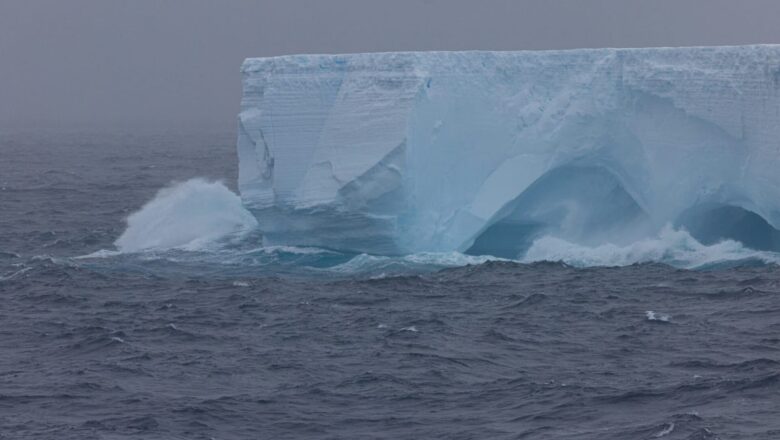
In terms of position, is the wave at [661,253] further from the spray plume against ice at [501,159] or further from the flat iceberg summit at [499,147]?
the flat iceberg summit at [499,147]

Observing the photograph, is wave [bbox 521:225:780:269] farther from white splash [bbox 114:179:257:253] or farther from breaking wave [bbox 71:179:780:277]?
white splash [bbox 114:179:257:253]

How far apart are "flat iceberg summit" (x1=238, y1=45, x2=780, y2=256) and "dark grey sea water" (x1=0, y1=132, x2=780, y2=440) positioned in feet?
3.15

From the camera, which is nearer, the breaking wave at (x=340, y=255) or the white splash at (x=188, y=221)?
the breaking wave at (x=340, y=255)

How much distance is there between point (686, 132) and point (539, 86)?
2.69 metres

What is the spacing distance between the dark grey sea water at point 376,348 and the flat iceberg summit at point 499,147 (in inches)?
37.8

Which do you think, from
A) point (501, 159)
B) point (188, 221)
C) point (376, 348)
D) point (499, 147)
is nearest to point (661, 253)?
point (501, 159)

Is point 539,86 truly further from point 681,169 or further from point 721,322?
point 721,322

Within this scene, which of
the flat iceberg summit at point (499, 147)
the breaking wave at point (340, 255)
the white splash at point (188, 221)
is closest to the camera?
the breaking wave at point (340, 255)

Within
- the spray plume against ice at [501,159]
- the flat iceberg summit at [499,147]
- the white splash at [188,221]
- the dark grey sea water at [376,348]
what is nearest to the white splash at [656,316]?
the dark grey sea water at [376,348]

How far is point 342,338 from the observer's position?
1430 centimetres

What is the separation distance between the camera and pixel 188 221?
77.9 feet

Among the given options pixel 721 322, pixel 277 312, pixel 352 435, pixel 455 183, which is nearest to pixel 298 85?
pixel 455 183

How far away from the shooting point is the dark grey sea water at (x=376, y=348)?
35.8ft

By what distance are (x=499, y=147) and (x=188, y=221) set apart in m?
7.25
